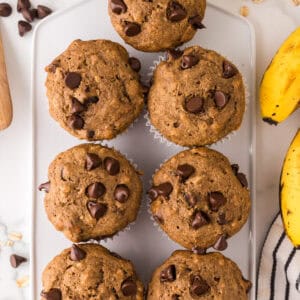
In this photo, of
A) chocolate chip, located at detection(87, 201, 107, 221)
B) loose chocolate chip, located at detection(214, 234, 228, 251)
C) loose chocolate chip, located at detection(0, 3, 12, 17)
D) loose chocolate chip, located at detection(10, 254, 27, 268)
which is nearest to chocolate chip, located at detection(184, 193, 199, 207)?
loose chocolate chip, located at detection(214, 234, 228, 251)

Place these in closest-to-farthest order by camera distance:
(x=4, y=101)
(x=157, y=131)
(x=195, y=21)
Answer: (x=195, y=21) < (x=157, y=131) < (x=4, y=101)

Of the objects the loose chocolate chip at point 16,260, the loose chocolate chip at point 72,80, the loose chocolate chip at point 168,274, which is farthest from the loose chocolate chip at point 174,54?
the loose chocolate chip at point 16,260

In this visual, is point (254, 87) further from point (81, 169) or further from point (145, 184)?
point (81, 169)

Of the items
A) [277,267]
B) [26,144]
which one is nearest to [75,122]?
[26,144]

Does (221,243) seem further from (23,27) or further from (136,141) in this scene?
(23,27)

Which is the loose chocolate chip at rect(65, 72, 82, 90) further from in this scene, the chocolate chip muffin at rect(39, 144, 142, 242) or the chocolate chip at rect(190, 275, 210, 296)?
the chocolate chip at rect(190, 275, 210, 296)

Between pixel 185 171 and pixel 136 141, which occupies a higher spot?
pixel 185 171

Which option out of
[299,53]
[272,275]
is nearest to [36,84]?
[299,53]
